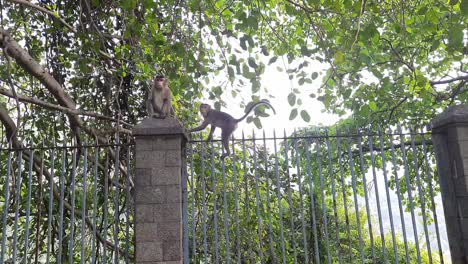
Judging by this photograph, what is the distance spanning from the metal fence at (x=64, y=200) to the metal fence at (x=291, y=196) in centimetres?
99

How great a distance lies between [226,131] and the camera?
6270 millimetres

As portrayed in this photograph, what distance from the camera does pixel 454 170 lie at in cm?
475

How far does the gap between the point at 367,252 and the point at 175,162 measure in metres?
11.8

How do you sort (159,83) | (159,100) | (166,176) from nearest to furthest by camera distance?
(166,176) < (159,100) < (159,83)

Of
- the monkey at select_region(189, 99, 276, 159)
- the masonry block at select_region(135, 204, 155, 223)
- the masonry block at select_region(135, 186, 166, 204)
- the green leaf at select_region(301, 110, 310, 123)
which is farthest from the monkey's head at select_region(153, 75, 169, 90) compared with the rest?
the green leaf at select_region(301, 110, 310, 123)

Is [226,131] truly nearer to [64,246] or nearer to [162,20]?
[162,20]

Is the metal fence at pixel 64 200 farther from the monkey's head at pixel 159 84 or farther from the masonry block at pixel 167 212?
the monkey's head at pixel 159 84

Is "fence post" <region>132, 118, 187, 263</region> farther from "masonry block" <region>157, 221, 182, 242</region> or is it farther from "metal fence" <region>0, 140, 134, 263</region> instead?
"metal fence" <region>0, 140, 134, 263</region>

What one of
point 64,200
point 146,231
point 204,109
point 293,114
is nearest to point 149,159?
point 146,231

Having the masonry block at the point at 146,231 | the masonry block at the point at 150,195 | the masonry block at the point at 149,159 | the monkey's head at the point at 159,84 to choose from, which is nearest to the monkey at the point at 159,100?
the monkey's head at the point at 159,84

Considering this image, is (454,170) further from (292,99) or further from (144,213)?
(144,213)

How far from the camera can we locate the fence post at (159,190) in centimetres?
438

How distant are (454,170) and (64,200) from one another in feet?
18.8

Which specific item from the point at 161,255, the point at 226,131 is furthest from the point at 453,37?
the point at 161,255
